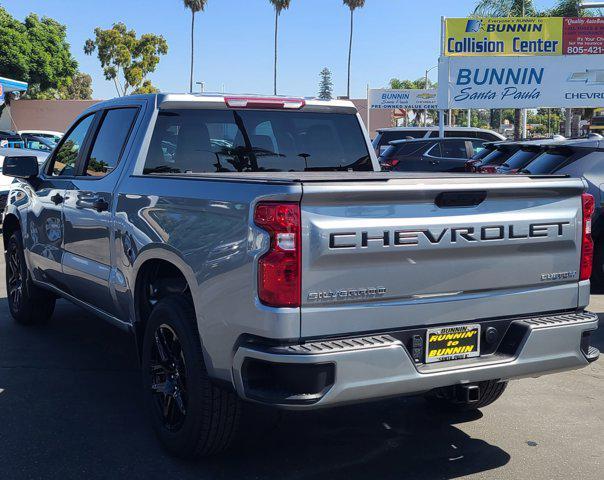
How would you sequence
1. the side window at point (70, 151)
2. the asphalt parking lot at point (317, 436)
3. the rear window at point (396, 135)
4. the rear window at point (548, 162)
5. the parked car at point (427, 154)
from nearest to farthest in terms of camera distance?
the asphalt parking lot at point (317, 436), the side window at point (70, 151), the rear window at point (548, 162), the parked car at point (427, 154), the rear window at point (396, 135)

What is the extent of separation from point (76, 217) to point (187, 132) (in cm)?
108

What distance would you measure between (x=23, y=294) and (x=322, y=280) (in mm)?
4410

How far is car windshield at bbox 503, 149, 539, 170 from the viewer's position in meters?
9.61

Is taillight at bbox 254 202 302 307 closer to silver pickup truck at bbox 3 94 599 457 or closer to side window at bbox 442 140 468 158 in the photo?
silver pickup truck at bbox 3 94 599 457

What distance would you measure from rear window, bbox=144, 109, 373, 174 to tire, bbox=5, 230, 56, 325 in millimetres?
2496

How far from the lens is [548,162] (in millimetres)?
9188

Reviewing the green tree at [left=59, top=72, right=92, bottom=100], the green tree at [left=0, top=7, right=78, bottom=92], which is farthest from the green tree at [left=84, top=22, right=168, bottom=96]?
the green tree at [left=59, top=72, right=92, bottom=100]

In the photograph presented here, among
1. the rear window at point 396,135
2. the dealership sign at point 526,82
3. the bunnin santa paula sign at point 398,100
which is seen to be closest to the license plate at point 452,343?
the rear window at point 396,135

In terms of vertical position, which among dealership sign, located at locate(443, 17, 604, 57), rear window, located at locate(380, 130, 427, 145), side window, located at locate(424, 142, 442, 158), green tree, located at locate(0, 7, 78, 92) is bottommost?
side window, located at locate(424, 142, 442, 158)

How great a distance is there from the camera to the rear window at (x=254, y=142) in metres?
4.95

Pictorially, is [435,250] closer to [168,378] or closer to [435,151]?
[168,378]

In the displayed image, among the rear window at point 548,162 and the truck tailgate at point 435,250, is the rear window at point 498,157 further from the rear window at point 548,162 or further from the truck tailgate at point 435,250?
the truck tailgate at point 435,250

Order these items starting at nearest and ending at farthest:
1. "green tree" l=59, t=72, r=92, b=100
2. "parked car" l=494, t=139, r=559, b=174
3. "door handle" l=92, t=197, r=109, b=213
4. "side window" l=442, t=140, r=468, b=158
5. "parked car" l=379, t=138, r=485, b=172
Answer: "door handle" l=92, t=197, r=109, b=213 < "parked car" l=494, t=139, r=559, b=174 < "parked car" l=379, t=138, r=485, b=172 < "side window" l=442, t=140, r=468, b=158 < "green tree" l=59, t=72, r=92, b=100

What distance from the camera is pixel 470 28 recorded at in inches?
971
